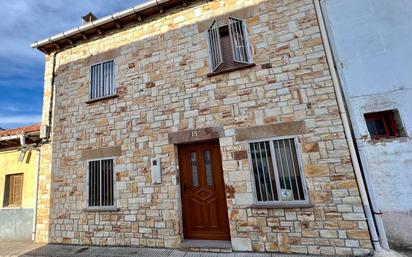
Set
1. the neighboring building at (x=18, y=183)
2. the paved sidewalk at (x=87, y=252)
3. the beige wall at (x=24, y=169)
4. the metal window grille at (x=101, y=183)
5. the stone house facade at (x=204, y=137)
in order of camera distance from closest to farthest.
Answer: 1. the stone house facade at (x=204, y=137)
2. the paved sidewalk at (x=87, y=252)
3. the metal window grille at (x=101, y=183)
4. the neighboring building at (x=18, y=183)
5. the beige wall at (x=24, y=169)

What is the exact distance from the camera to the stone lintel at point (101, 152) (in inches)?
226

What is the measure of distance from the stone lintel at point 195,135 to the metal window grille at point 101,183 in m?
2.03

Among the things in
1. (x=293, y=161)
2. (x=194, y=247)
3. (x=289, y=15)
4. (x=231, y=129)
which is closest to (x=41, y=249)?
(x=194, y=247)

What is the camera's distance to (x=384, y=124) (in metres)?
4.46

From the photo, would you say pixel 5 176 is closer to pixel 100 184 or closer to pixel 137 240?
pixel 100 184

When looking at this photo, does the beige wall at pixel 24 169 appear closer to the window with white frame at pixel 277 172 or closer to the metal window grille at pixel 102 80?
the metal window grille at pixel 102 80

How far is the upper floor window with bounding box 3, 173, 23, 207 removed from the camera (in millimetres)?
7090

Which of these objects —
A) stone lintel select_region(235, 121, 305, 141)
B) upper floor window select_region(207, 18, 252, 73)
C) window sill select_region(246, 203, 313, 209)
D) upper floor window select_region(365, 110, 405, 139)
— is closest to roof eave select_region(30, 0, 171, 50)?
upper floor window select_region(207, 18, 252, 73)

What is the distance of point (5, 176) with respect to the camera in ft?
23.7

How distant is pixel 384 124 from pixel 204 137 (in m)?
3.83

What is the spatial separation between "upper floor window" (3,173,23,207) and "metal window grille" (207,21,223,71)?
7342 millimetres

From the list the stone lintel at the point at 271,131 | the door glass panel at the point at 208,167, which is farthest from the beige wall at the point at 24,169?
the stone lintel at the point at 271,131

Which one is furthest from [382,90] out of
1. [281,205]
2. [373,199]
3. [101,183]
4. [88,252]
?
[88,252]

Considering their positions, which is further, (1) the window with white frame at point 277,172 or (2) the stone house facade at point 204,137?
(1) the window with white frame at point 277,172
